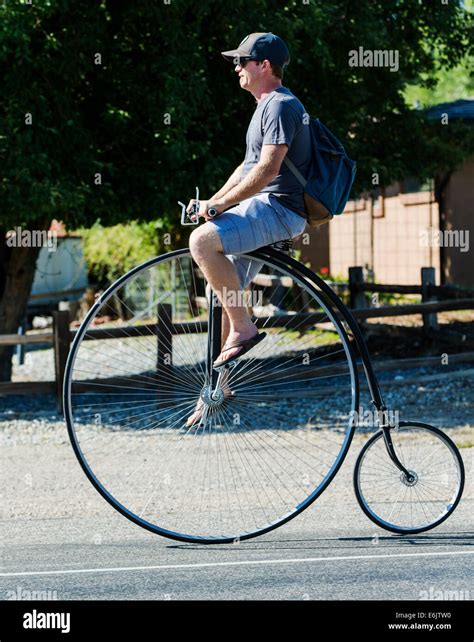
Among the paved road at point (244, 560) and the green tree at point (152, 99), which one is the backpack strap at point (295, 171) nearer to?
the paved road at point (244, 560)

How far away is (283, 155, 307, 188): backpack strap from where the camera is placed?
5.27 m

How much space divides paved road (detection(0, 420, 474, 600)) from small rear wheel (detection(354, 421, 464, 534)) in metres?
0.12

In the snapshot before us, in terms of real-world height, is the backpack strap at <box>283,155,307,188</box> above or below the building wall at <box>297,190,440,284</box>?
below

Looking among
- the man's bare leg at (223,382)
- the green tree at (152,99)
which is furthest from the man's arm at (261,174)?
the green tree at (152,99)

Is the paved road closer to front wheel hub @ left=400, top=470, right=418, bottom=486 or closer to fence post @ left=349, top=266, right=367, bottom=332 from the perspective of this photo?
front wheel hub @ left=400, top=470, right=418, bottom=486

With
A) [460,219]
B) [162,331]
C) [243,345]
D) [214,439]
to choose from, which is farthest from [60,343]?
[460,219]

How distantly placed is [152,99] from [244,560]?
673 centimetres

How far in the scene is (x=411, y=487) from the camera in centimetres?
670

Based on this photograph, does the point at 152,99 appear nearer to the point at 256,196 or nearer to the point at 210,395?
the point at 256,196

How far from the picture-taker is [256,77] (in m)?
5.29

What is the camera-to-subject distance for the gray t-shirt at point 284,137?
16.7 feet

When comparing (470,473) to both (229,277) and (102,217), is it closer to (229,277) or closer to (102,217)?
(229,277)

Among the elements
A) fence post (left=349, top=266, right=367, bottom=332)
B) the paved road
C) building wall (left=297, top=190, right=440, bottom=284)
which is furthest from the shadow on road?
building wall (left=297, top=190, right=440, bottom=284)
